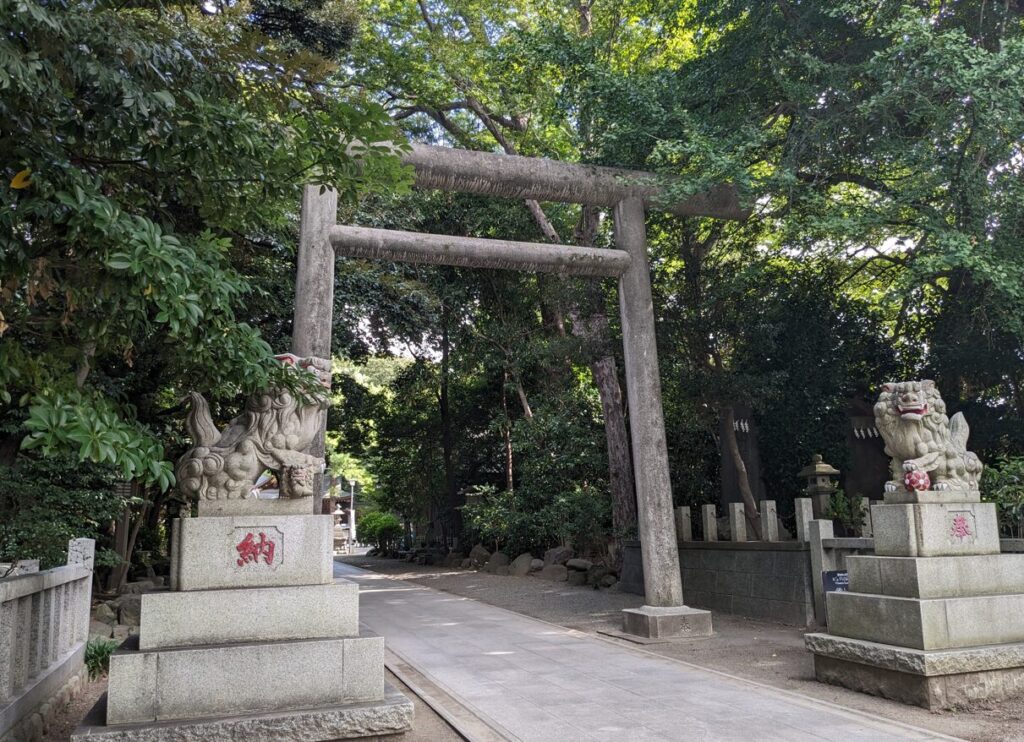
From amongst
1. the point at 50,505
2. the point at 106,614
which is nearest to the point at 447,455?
the point at 106,614

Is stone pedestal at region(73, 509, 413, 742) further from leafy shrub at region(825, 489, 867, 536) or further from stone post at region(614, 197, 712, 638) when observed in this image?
leafy shrub at region(825, 489, 867, 536)

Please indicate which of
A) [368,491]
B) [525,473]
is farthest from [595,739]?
[368,491]

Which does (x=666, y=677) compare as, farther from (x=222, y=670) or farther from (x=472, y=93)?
(x=472, y=93)

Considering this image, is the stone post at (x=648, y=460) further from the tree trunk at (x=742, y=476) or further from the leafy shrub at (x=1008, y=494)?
the leafy shrub at (x=1008, y=494)

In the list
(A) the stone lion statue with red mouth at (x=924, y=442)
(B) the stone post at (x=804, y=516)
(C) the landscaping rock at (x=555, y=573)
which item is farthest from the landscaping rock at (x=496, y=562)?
(A) the stone lion statue with red mouth at (x=924, y=442)

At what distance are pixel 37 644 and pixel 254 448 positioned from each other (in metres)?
2.37

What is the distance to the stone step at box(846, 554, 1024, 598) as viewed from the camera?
569 cm

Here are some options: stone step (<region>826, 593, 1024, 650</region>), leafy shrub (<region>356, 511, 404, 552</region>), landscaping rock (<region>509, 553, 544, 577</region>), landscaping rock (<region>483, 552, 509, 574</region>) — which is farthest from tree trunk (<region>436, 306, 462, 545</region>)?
stone step (<region>826, 593, 1024, 650</region>)

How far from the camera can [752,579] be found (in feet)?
33.4

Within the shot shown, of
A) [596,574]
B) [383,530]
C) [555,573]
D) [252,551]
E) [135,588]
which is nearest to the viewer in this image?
[252,551]

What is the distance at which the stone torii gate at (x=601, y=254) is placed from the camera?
809 cm

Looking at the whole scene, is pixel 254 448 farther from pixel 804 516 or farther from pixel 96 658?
pixel 804 516

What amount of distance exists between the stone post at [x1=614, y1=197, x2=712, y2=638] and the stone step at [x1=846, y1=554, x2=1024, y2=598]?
2609 millimetres

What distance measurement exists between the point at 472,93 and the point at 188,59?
11644 millimetres
